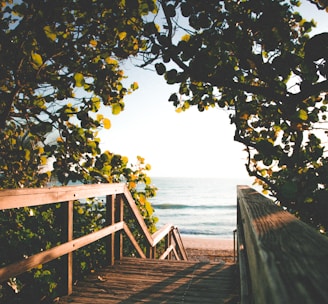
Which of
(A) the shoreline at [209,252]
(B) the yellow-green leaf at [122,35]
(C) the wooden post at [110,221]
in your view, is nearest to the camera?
(B) the yellow-green leaf at [122,35]

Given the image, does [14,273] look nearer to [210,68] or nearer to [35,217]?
[210,68]

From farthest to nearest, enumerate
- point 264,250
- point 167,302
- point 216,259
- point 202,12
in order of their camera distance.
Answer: point 216,259
point 167,302
point 202,12
point 264,250

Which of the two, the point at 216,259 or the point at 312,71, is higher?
the point at 312,71

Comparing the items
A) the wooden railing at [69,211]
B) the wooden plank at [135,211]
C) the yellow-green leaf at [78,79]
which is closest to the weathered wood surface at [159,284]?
the wooden railing at [69,211]

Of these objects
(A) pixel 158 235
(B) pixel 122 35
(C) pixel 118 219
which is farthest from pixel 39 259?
(A) pixel 158 235

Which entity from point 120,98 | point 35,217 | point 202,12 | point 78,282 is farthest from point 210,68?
point 35,217

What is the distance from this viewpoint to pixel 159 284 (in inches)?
130

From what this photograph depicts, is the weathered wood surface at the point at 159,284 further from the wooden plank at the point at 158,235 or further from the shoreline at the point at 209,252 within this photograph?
the shoreline at the point at 209,252

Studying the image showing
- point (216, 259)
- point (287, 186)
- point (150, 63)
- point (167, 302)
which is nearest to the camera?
point (287, 186)

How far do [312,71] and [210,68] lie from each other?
66cm

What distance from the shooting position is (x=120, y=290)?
121 inches

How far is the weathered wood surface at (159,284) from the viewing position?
2.86 metres

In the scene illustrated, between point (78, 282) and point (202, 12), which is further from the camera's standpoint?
point (78, 282)

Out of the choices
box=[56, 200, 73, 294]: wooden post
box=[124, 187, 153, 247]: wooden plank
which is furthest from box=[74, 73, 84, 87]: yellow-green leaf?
box=[124, 187, 153, 247]: wooden plank
